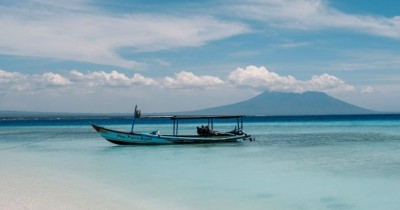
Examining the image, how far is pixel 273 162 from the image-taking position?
795 inches

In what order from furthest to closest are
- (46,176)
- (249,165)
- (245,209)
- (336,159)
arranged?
(336,159) < (249,165) < (46,176) < (245,209)

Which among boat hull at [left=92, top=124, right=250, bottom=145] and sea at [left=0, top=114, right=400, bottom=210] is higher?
boat hull at [left=92, top=124, right=250, bottom=145]

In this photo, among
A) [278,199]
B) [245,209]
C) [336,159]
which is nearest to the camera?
[245,209]

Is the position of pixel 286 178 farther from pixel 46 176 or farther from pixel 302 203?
pixel 46 176

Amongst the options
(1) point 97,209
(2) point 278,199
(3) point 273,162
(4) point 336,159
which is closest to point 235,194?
(2) point 278,199

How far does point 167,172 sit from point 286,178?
4687mm

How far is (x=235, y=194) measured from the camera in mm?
13484

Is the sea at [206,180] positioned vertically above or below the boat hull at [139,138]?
below

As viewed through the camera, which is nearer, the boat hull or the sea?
the sea

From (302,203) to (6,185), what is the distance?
920 centimetres

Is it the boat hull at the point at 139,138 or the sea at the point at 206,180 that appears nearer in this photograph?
the sea at the point at 206,180

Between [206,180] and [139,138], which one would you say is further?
[139,138]

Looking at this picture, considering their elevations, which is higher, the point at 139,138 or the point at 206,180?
the point at 139,138

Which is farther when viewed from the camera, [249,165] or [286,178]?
[249,165]
